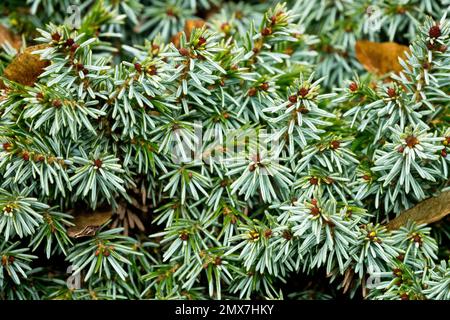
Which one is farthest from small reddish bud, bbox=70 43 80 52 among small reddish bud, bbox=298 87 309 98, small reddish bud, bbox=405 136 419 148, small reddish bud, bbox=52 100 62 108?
small reddish bud, bbox=405 136 419 148

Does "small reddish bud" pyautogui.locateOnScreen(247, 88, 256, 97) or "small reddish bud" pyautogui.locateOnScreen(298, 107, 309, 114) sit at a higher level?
"small reddish bud" pyautogui.locateOnScreen(247, 88, 256, 97)

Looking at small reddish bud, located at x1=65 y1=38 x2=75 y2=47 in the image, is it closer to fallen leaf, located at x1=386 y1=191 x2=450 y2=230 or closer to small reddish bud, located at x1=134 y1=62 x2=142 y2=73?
small reddish bud, located at x1=134 y1=62 x2=142 y2=73

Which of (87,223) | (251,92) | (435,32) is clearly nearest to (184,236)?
(87,223)

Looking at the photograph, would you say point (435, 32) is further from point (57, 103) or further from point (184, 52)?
point (57, 103)

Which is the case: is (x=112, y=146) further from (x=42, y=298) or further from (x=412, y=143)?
(x=412, y=143)

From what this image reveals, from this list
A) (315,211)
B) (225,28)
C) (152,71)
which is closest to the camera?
(315,211)

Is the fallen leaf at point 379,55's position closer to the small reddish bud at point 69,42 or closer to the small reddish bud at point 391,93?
the small reddish bud at point 391,93
